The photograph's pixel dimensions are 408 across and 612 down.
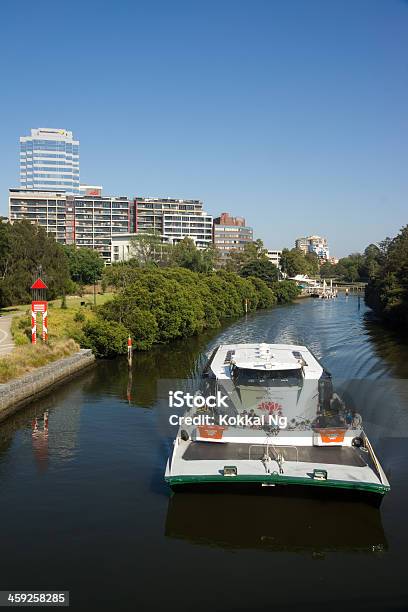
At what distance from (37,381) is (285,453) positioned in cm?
1398

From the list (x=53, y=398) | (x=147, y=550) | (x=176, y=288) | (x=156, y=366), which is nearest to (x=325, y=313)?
(x=176, y=288)

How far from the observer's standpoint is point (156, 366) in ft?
106

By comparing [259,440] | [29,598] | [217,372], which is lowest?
[29,598]

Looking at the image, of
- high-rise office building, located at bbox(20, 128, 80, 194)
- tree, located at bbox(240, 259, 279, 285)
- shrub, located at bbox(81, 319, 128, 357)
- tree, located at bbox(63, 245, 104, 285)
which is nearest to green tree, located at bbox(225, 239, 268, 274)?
tree, located at bbox(240, 259, 279, 285)

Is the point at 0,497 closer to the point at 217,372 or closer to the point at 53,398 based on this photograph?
the point at 217,372

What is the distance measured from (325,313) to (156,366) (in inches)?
1511

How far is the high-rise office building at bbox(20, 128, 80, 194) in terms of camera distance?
162875 mm

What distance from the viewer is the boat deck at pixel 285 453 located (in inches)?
512

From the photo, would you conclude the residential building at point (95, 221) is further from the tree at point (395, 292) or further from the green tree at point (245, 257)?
the tree at point (395, 292)

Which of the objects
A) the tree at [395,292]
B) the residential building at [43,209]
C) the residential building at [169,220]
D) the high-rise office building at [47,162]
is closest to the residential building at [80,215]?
the residential building at [43,209]

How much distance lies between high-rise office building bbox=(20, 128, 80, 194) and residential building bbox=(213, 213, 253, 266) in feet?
148

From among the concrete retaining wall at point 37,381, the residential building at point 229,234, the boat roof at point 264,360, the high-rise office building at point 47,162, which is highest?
the high-rise office building at point 47,162

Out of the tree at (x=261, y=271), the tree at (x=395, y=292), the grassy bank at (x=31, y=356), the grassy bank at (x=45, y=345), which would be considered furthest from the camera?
the tree at (x=261, y=271)

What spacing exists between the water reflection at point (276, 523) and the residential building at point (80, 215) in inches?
4486
